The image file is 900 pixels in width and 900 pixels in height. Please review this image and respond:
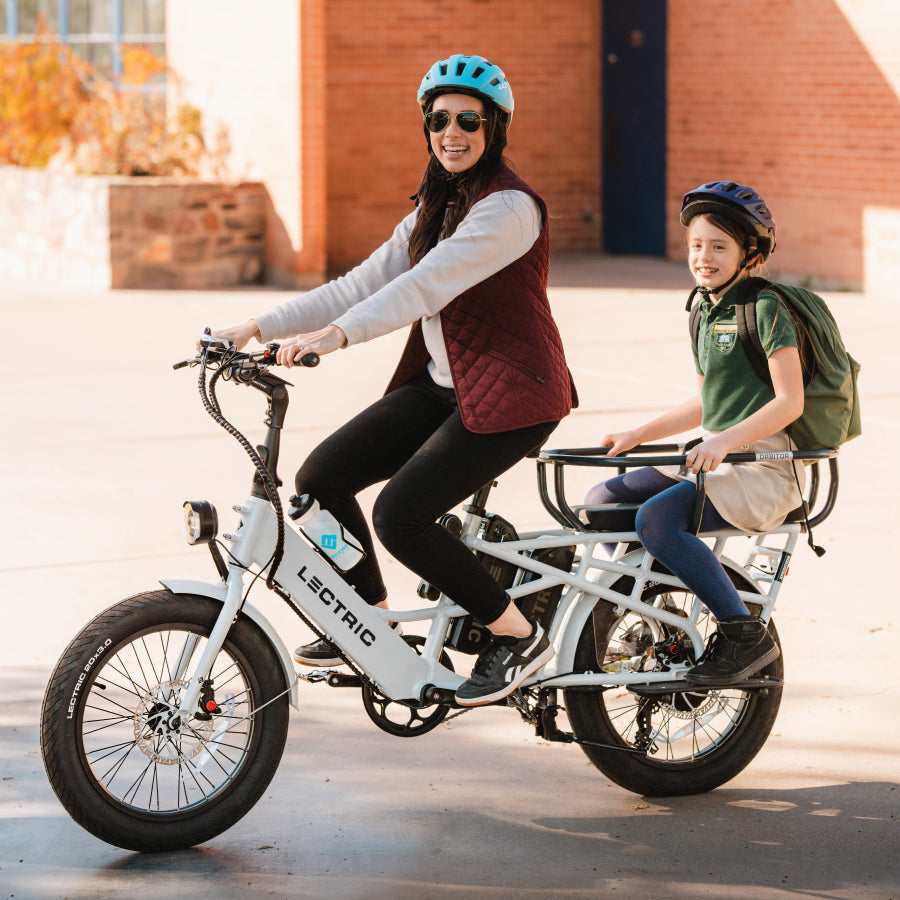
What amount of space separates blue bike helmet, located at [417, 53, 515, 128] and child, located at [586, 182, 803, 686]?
600mm

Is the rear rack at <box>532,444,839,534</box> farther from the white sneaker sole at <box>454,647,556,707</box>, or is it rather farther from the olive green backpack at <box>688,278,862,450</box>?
the white sneaker sole at <box>454,647,556,707</box>

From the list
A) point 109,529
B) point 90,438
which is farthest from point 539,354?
Answer: point 90,438

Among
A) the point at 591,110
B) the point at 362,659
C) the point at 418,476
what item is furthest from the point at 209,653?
the point at 591,110

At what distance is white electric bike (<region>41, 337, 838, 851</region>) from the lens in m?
3.94

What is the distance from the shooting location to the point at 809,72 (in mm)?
16391

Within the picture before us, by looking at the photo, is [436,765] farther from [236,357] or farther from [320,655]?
[236,357]

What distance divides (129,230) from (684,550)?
40.7 feet

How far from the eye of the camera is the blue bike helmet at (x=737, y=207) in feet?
13.9

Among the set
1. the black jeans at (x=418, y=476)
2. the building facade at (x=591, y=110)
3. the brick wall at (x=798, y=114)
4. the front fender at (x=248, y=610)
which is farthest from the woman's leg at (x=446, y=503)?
the brick wall at (x=798, y=114)

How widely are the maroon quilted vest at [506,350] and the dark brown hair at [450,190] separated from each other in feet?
0.15

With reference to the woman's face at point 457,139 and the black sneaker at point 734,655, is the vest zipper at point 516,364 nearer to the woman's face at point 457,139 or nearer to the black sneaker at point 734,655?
the woman's face at point 457,139

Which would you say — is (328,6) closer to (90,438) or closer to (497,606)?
(90,438)

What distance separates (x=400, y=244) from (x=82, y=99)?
14535 millimetres

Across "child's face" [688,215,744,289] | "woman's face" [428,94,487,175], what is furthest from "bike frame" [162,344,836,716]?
"woman's face" [428,94,487,175]
